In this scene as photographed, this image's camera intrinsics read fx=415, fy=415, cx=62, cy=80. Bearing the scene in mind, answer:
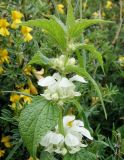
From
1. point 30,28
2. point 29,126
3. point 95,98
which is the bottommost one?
point 95,98

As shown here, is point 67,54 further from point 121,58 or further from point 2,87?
point 121,58

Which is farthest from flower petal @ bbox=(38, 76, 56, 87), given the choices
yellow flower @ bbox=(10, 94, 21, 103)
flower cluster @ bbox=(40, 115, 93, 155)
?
yellow flower @ bbox=(10, 94, 21, 103)

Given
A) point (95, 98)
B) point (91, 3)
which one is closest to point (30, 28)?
point (95, 98)

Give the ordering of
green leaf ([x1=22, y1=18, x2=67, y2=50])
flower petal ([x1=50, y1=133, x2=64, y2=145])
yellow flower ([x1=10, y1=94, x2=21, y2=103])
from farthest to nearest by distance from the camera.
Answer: yellow flower ([x1=10, y1=94, x2=21, y2=103])
flower petal ([x1=50, y1=133, x2=64, y2=145])
green leaf ([x1=22, y1=18, x2=67, y2=50])

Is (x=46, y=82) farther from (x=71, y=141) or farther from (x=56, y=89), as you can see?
(x=71, y=141)

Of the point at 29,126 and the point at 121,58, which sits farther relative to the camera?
the point at 121,58

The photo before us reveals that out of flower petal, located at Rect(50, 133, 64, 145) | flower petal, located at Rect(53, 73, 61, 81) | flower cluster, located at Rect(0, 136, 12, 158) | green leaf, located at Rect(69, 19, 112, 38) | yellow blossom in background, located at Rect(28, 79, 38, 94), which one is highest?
green leaf, located at Rect(69, 19, 112, 38)

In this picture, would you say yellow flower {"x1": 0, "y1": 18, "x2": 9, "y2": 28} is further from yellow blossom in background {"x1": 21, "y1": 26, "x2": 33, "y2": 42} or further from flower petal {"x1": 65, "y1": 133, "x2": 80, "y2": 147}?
flower petal {"x1": 65, "y1": 133, "x2": 80, "y2": 147}
